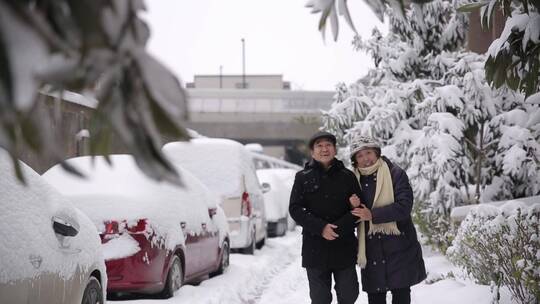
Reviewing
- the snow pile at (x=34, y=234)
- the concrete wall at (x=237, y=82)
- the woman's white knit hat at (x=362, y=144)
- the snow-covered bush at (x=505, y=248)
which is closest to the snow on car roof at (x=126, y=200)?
the snow pile at (x=34, y=234)

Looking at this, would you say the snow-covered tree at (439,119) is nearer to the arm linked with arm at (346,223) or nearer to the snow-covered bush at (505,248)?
the snow-covered bush at (505,248)

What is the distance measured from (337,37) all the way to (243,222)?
9.98 m

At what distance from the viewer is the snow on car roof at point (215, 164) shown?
11984 mm

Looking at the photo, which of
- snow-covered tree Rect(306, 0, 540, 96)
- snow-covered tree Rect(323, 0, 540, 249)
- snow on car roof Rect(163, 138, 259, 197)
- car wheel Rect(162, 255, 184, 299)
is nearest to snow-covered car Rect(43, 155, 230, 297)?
car wheel Rect(162, 255, 184, 299)

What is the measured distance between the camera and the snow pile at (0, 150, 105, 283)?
13.3 feet

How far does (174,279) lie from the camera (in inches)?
309

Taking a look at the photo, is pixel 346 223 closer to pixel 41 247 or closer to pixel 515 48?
pixel 515 48

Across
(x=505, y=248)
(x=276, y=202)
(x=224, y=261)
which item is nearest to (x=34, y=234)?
(x=505, y=248)

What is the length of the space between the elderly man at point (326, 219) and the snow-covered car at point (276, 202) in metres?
10.6

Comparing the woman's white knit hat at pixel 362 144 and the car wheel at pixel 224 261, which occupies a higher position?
the woman's white knit hat at pixel 362 144

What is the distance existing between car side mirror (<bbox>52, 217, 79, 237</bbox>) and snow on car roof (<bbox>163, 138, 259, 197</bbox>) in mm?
7005

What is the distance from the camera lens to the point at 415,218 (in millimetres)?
12508

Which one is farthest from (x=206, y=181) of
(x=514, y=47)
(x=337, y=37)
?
(x=337, y=37)

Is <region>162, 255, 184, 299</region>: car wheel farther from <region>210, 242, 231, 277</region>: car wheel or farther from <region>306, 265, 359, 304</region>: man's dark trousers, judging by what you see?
<region>306, 265, 359, 304</region>: man's dark trousers
